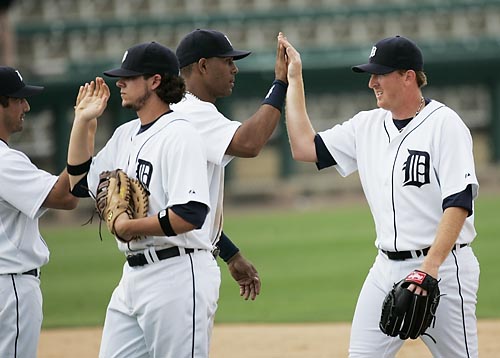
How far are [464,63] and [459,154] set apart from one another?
23.9m

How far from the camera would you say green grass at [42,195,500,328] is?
11.2 meters

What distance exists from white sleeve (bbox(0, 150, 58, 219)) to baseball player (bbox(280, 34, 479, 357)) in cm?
129

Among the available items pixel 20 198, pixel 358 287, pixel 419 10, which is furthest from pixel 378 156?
pixel 419 10

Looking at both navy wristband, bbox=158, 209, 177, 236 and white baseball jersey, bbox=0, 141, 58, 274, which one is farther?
white baseball jersey, bbox=0, 141, 58, 274

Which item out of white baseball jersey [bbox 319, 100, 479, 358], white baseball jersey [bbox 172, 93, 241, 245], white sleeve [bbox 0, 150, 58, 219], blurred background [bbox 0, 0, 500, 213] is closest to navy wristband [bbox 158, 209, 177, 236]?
white baseball jersey [bbox 172, 93, 241, 245]

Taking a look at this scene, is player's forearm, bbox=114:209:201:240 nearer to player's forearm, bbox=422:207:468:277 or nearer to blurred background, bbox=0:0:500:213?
player's forearm, bbox=422:207:468:277

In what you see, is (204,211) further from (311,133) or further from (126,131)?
(311,133)

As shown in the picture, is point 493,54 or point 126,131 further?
point 493,54

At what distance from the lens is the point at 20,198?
4.80 meters

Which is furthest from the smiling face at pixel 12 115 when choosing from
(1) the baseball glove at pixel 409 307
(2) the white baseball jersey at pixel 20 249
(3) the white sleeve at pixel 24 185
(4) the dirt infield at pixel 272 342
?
(4) the dirt infield at pixel 272 342

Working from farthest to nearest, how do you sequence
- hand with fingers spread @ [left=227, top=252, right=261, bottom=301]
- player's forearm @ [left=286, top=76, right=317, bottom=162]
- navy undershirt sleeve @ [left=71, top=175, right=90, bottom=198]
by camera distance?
hand with fingers spread @ [left=227, top=252, right=261, bottom=301] → player's forearm @ [left=286, top=76, right=317, bottom=162] → navy undershirt sleeve @ [left=71, top=175, right=90, bottom=198]

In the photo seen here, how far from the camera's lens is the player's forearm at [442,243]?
4.57 meters

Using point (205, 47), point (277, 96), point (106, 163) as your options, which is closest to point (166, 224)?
point (106, 163)

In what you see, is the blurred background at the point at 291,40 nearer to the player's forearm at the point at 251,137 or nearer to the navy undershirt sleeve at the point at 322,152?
the navy undershirt sleeve at the point at 322,152
